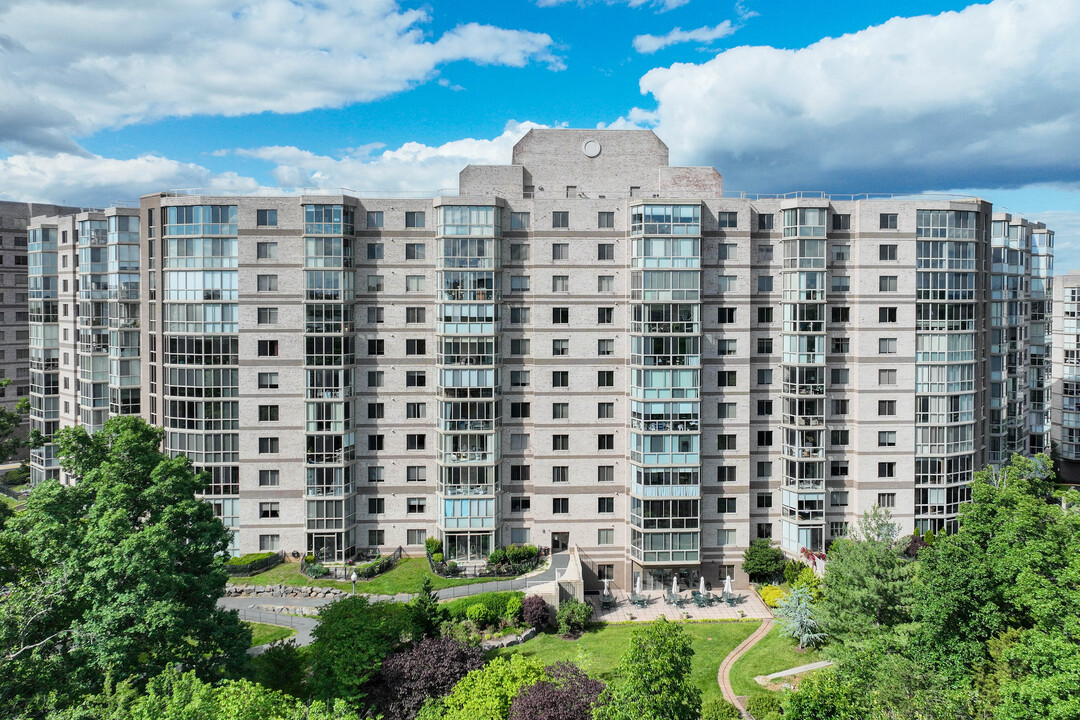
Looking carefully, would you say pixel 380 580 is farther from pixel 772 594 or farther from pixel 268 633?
pixel 772 594

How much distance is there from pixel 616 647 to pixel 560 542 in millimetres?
13351

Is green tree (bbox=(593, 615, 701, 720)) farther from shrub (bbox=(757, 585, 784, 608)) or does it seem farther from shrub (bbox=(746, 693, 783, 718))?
shrub (bbox=(757, 585, 784, 608))

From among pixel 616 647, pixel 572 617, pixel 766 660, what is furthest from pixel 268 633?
pixel 766 660

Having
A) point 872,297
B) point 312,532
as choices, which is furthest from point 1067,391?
point 312,532

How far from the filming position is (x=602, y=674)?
41531 millimetres

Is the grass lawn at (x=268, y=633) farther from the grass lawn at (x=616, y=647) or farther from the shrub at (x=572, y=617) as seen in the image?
the shrub at (x=572, y=617)

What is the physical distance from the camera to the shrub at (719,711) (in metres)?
35.6

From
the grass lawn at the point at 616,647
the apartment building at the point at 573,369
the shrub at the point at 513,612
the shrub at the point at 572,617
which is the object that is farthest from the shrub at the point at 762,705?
the apartment building at the point at 573,369

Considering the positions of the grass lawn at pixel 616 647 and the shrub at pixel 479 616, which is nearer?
the grass lawn at pixel 616 647

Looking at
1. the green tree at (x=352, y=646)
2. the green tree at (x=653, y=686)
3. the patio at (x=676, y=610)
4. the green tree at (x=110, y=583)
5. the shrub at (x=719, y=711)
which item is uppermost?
the green tree at (x=110, y=583)

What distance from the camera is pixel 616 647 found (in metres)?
45.7

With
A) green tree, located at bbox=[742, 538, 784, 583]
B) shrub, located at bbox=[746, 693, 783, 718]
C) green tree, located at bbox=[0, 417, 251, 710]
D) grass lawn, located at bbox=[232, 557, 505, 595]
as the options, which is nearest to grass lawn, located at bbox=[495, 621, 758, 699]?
shrub, located at bbox=[746, 693, 783, 718]

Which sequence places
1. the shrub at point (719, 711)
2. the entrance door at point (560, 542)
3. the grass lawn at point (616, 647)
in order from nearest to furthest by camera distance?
the shrub at point (719, 711)
the grass lawn at point (616, 647)
the entrance door at point (560, 542)

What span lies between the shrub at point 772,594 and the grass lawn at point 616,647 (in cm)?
306
